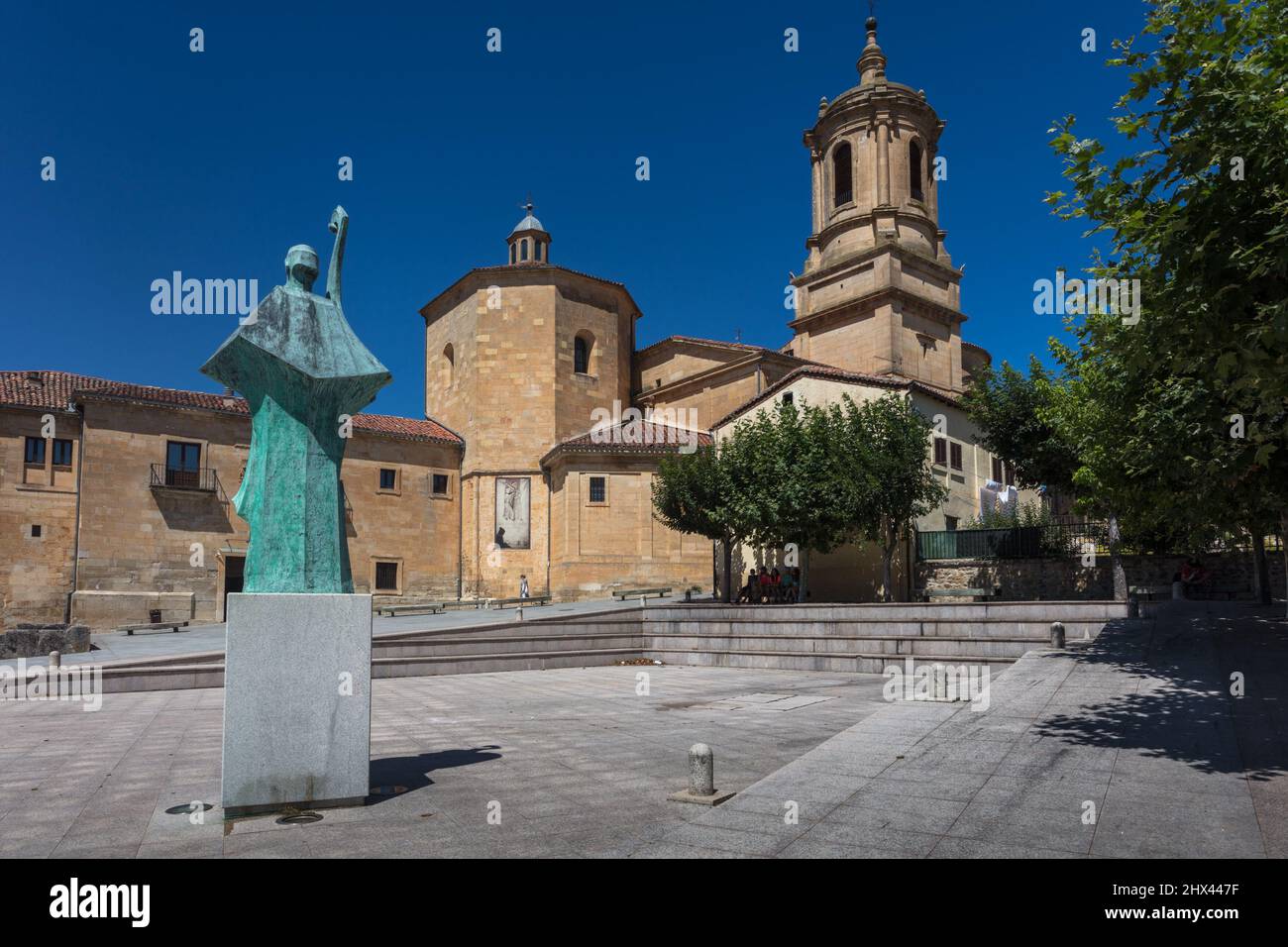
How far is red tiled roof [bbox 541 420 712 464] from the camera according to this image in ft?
111

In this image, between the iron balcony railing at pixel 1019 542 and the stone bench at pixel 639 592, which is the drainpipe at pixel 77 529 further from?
the iron balcony railing at pixel 1019 542

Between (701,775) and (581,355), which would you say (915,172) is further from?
(701,775)

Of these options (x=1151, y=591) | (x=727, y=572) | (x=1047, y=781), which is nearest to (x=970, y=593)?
(x=1151, y=591)

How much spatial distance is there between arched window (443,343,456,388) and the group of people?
62.2ft

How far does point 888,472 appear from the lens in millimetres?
24312

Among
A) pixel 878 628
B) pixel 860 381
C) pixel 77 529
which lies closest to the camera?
pixel 878 628

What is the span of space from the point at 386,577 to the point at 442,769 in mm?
29612

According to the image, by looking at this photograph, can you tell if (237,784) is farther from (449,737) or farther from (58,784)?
(449,737)

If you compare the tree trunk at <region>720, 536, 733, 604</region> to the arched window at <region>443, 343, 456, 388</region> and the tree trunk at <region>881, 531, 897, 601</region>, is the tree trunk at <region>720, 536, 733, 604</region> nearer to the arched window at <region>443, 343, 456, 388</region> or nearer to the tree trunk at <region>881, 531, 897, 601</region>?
the tree trunk at <region>881, 531, 897, 601</region>

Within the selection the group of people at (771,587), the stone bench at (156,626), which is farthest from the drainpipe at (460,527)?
the group of people at (771,587)

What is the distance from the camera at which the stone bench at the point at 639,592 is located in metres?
32.3

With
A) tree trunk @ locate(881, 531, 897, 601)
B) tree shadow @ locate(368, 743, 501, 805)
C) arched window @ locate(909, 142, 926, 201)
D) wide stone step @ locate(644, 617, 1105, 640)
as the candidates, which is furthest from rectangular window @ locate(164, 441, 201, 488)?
arched window @ locate(909, 142, 926, 201)
